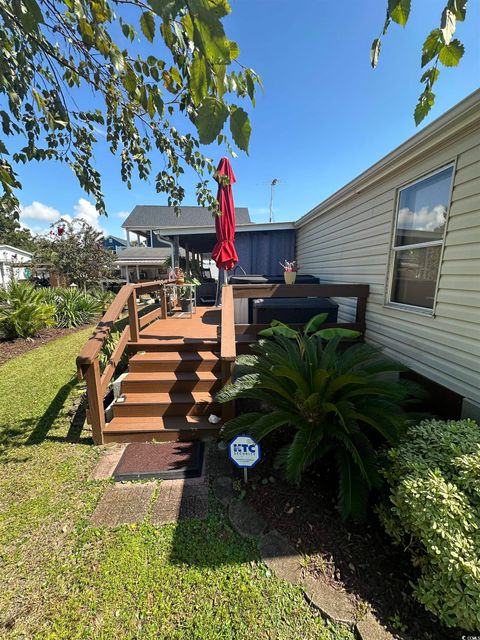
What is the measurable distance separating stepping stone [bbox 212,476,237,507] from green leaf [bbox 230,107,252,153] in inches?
105

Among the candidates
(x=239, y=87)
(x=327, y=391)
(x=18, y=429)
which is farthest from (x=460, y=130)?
(x=18, y=429)

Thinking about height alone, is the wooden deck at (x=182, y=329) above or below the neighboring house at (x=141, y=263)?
below

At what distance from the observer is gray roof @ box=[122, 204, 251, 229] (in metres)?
23.1

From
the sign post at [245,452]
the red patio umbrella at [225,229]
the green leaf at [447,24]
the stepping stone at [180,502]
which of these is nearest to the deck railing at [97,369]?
the stepping stone at [180,502]

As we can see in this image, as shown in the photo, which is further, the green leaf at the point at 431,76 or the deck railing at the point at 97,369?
the deck railing at the point at 97,369

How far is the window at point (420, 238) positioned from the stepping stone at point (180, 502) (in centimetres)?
332

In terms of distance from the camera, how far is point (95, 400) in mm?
3037

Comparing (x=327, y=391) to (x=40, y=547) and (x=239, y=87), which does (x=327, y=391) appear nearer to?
(x=239, y=87)

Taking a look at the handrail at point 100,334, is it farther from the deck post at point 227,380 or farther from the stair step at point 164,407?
the deck post at point 227,380

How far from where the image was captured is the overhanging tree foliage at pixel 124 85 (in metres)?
0.97

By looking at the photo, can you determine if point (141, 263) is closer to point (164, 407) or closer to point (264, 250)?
point (264, 250)

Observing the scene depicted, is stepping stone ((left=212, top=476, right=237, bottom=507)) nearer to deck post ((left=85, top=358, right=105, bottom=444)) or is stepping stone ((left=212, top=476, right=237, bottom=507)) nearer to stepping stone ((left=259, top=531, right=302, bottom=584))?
stepping stone ((left=259, top=531, right=302, bottom=584))

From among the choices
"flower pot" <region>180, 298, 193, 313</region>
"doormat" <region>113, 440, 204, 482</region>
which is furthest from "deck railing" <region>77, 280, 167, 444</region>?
"flower pot" <region>180, 298, 193, 313</region>

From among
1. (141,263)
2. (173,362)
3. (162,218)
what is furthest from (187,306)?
(162,218)
